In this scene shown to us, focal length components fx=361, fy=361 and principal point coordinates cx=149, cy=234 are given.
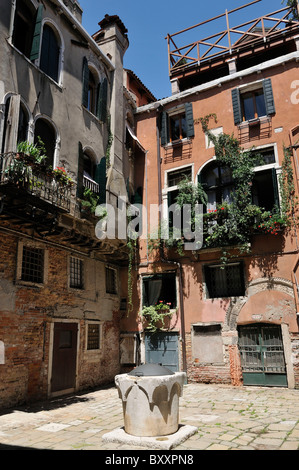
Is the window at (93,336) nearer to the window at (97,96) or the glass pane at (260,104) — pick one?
the window at (97,96)

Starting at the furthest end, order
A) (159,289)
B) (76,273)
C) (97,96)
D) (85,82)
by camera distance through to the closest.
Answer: (159,289)
(97,96)
(85,82)
(76,273)

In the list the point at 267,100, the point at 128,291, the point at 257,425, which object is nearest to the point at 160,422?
the point at 257,425

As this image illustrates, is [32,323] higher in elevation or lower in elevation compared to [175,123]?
lower

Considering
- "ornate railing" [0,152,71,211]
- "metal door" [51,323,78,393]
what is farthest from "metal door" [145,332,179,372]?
"ornate railing" [0,152,71,211]

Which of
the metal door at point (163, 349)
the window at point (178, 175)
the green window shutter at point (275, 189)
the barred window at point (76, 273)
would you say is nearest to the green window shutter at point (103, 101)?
the window at point (178, 175)

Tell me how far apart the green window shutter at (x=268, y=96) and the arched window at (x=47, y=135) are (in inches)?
310

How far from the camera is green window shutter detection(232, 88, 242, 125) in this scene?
13.8 metres

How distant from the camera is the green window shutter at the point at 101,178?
39.9ft

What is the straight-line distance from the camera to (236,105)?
13969 mm

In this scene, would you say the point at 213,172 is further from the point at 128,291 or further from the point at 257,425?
the point at 257,425

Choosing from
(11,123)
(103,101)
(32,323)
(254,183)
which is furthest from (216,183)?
(32,323)

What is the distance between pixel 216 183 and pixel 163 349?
661 centimetres

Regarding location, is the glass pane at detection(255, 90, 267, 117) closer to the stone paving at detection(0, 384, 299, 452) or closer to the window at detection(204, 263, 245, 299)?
the window at detection(204, 263, 245, 299)

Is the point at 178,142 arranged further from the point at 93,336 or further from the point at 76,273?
the point at 93,336
